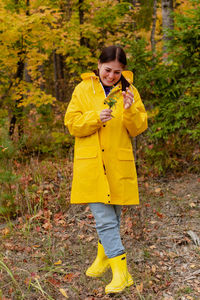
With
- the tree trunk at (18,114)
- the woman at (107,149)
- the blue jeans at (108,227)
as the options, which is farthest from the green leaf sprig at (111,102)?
the tree trunk at (18,114)

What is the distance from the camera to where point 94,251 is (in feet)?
11.6

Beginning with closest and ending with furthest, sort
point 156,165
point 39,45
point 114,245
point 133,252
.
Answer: point 114,245
point 133,252
point 156,165
point 39,45

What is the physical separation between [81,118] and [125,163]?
0.55 meters

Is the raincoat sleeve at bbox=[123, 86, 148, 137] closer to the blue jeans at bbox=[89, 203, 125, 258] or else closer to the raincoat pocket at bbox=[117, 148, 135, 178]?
the raincoat pocket at bbox=[117, 148, 135, 178]

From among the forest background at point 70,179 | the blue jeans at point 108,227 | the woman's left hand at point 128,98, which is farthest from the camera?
the forest background at point 70,179

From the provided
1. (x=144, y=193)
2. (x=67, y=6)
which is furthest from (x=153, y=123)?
(x=67, y=6)

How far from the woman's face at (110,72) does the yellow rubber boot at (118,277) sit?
1530mm

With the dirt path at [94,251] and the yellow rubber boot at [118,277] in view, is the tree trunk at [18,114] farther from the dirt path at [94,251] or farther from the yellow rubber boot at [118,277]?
the yellow rubber boot at [118,277]

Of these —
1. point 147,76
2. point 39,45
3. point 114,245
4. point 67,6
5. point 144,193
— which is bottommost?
point 144,193

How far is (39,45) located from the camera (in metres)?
6.21

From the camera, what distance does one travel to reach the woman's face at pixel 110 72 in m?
2.57

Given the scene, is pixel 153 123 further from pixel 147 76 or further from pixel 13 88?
pixel 13 88

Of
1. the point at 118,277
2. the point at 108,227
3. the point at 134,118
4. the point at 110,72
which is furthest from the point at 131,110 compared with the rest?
the point at 118,277

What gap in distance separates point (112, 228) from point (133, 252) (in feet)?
3.04
